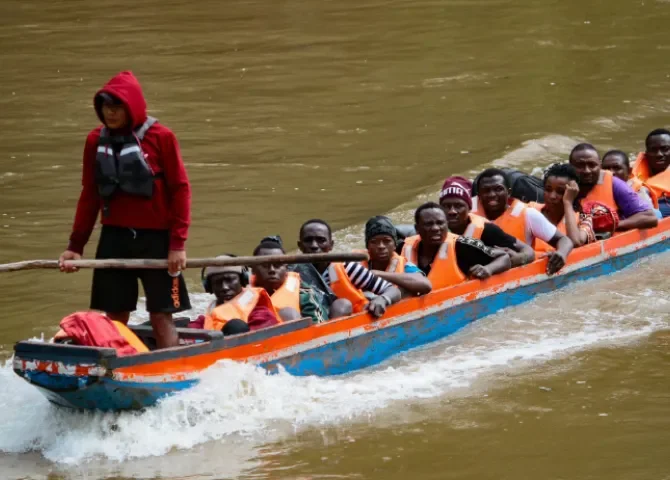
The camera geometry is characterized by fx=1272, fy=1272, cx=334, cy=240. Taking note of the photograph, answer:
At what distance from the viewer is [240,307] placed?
7797 mm

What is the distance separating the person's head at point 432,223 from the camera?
28.6 ft

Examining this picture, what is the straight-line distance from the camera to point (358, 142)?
14688mm

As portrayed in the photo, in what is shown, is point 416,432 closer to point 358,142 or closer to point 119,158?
point 119,158

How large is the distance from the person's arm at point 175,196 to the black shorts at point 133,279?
113 mm

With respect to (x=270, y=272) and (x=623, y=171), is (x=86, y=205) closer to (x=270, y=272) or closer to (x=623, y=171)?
(x=270, y=272)

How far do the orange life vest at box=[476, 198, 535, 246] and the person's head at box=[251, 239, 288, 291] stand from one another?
2.15 m

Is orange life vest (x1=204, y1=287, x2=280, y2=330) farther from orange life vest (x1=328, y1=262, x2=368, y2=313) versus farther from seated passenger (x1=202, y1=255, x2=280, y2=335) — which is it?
orange life vest (x1=328, y1=262, x2=368, y2=313)

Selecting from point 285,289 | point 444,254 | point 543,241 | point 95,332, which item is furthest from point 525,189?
point 95,332

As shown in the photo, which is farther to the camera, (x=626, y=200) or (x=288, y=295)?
(x=626, y=200)

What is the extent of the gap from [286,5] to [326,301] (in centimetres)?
1363

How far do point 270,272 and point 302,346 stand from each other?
0.67m

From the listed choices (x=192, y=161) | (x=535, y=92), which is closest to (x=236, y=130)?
(x=192, y=161)

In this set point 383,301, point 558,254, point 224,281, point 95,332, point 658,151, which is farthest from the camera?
point 658,151

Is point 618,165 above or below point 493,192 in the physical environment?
above
